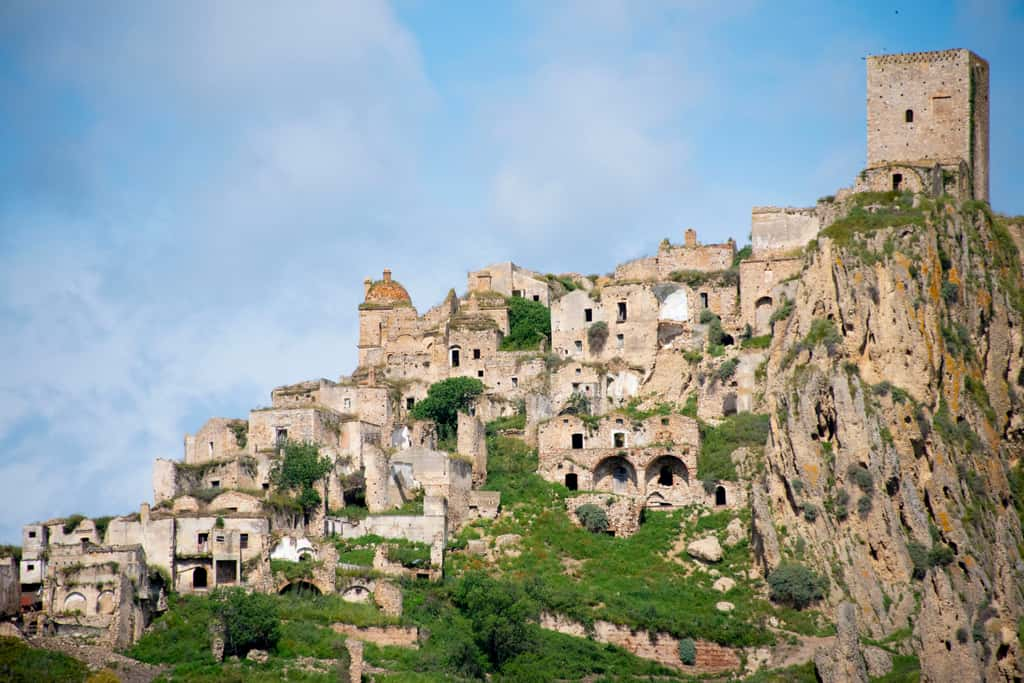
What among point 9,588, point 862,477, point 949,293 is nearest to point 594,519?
point 862,477

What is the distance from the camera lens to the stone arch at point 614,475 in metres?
88.6

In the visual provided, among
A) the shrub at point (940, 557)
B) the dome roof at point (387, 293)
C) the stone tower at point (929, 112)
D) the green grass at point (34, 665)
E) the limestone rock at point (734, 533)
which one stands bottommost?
the green grass at point (34, 665)

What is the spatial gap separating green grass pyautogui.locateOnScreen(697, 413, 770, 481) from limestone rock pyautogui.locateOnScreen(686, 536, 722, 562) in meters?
3.81

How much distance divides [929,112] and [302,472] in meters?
33.8

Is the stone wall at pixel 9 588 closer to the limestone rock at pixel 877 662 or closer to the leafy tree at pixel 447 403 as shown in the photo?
the leafy tree at pixel 447 403

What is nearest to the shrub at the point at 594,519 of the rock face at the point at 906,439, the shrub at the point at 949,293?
the rock face at the point at 906,439

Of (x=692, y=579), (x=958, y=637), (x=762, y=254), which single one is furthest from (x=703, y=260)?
(x=958, y=637)

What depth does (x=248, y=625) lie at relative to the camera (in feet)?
247

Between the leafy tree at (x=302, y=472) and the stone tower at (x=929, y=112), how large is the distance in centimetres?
2936

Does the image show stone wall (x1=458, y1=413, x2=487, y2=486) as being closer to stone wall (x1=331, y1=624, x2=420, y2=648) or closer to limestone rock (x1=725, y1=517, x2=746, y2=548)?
limestone rock (x1=725, y1=517, x2=746, y2=548)

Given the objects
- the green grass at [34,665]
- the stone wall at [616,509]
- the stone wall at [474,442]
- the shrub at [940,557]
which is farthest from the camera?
the stone wall at [474,442]

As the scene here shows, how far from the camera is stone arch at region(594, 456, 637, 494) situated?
88.6 m

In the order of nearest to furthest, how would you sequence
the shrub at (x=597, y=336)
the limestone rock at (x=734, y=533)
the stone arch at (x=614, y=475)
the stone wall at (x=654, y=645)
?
the stone wall at (x=654, y=645) < the limestone rock at (x=734, y=533) < the stone arch at (x=614, y=475) < the shrub at (x=597, y=336)

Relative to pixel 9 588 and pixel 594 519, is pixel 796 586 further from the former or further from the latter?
pixel 9 588
